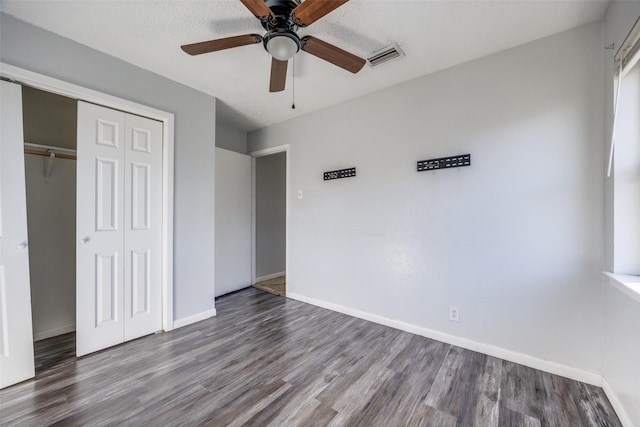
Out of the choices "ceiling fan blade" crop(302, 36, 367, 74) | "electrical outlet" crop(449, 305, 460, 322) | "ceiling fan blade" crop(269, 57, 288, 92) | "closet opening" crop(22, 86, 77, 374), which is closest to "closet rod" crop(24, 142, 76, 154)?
"closet opening" crop(22, 86, 77, 374)

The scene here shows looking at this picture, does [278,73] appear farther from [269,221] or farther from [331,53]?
[269,221]

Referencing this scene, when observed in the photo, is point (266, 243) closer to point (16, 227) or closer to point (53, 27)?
point (16, 227)

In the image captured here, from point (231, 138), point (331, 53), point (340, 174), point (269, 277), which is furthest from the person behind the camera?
point (269, 277)

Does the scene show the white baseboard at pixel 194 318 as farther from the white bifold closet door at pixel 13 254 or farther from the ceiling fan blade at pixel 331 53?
the ceiling fan blade at pixel 331 53

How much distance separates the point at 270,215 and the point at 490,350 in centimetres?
363

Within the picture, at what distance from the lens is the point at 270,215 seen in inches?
184

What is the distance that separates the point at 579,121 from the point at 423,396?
7.28 ft

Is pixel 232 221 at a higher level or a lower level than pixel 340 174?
lower

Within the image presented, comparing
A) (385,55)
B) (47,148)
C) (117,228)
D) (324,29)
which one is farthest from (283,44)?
(47,148)

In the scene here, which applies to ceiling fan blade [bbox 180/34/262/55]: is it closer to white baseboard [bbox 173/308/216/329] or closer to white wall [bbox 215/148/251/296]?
white wall [bbox 215/148/251/296]

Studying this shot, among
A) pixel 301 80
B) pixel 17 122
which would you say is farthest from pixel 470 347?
pixel 17 122

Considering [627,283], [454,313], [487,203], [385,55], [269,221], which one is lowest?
[454,313]

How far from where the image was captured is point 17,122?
1.79 m

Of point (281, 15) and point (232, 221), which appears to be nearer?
point (281, 15)
